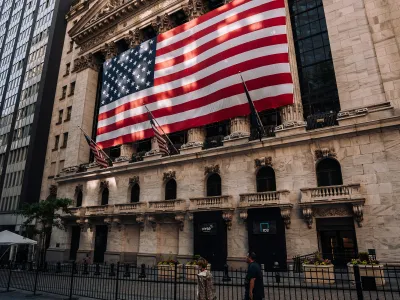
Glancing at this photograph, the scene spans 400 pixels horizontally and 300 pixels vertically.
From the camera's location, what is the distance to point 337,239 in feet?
59.1

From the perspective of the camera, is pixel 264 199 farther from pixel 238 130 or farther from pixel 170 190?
pixel 170 190

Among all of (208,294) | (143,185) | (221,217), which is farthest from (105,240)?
(208,294)

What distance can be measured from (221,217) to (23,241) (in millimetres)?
16216

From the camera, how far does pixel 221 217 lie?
21.5 metres

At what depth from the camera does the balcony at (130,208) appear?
25844mm

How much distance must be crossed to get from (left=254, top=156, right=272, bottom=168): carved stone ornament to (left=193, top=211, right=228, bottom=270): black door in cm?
459

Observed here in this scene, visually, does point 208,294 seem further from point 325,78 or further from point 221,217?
point 325,78

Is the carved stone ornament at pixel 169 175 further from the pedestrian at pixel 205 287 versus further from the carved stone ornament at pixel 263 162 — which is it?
the pedestrian at pixel 205 287

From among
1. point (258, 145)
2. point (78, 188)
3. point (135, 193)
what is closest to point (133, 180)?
point (135, 193)

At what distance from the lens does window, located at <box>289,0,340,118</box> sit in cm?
2178

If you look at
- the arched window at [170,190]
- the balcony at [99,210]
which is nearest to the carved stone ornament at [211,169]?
the arched window at [170,190]

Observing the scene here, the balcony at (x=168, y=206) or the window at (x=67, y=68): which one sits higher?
the window at (x=67, y=68)

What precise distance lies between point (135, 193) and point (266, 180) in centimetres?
1347

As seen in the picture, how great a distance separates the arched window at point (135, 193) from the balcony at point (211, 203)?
23.6ft
